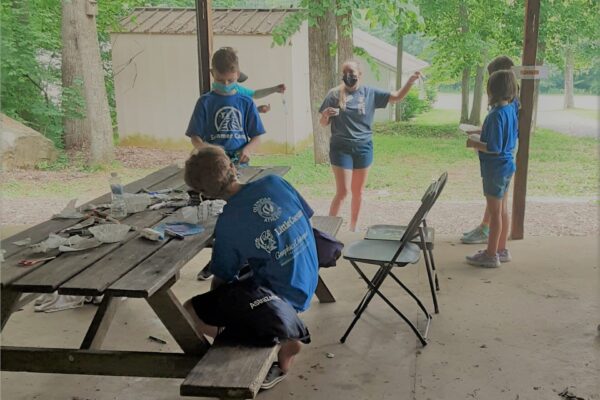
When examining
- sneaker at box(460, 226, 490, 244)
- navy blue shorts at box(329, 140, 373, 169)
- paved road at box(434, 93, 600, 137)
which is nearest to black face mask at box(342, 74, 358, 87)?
navy blue shorts at box(329, 140, 373, 169)

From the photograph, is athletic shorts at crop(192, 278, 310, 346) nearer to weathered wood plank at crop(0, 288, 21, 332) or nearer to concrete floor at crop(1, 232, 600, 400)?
concrete floor at crop(1, 232, 600, 400)

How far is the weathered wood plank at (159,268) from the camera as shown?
6.72 ft

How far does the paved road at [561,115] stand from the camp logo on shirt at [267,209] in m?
13.8

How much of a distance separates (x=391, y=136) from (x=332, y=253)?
11.5 meters

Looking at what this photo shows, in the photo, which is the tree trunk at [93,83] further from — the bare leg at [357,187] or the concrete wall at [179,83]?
the bare leg at [357,187]

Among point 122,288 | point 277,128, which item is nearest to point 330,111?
point 122,288

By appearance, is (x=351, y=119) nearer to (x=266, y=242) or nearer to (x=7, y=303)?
(x=266, y=242)

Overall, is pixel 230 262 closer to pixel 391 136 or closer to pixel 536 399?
pixel 536 399

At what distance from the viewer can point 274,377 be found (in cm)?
266

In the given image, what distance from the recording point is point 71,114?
11.1m

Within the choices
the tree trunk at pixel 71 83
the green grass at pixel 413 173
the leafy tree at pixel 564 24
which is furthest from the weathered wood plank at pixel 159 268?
the leafy tree at pixel 564 24

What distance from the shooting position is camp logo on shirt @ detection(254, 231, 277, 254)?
7.36 ft

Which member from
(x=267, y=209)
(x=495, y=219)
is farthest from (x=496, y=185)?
(x=267, y=209)

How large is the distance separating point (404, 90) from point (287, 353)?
263 centimetres
